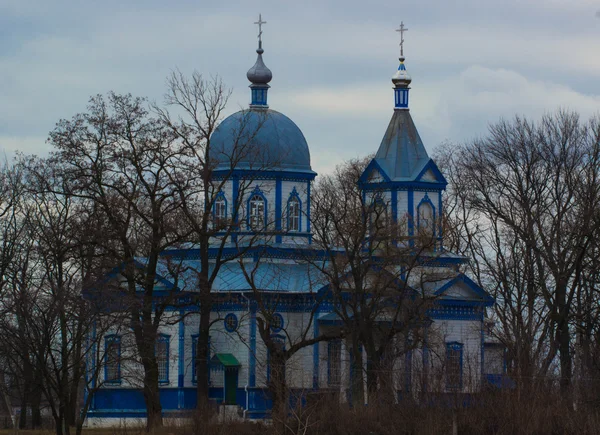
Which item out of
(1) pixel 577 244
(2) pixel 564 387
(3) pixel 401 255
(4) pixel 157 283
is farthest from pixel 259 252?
(2) pixel 564 387

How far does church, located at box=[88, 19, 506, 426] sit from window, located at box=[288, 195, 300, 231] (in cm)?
3

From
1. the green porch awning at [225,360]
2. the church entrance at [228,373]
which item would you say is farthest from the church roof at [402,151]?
the church entrance at [228,373]

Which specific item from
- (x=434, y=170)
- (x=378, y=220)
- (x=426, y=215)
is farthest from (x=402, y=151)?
(x=378, y=220)

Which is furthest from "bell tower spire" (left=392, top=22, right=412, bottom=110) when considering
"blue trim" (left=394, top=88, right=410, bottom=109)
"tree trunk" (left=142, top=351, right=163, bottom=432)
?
A: "tree trunk" (left=142, top=351, right=163, bottom=432)

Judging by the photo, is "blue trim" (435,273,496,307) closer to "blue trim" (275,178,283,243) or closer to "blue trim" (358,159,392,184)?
"blue trim" (358,159,392,184)

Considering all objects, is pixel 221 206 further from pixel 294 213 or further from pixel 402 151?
pixel 402 151

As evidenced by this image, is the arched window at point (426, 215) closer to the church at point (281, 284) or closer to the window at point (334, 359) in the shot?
the church at point (281, 284)

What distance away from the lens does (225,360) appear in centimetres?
4359

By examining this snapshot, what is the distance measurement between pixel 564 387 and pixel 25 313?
11.8 metres

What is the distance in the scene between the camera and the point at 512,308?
44.0 m

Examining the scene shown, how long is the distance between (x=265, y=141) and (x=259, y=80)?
240cm

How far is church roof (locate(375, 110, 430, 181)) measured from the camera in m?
46.6

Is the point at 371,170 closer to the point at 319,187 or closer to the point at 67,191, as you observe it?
the point at 319,187

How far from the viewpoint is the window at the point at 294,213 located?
4594 cm
